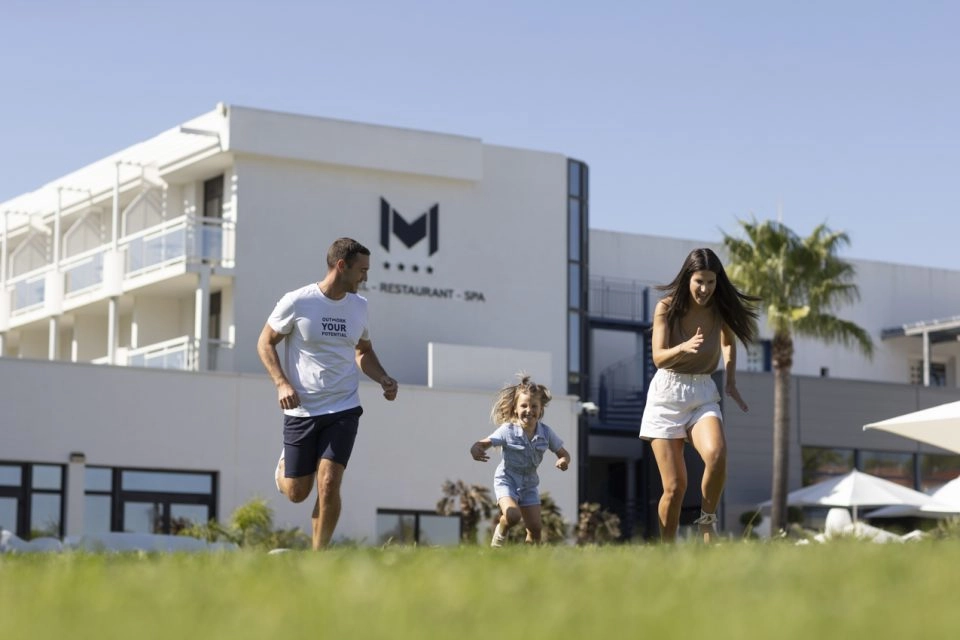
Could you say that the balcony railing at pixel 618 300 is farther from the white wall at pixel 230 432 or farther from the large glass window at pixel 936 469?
the large glass window at pixel 936 469

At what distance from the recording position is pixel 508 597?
4.92m

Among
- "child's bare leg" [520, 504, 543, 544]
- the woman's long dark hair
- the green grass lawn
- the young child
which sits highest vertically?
the woman's long dark hair

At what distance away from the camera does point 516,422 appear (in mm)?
13195

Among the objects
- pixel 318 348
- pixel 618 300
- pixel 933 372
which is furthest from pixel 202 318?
pixel 318 348

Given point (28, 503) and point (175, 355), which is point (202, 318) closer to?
point (175, 355)

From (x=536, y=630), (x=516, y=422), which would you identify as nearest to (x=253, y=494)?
(x=516, y=422)

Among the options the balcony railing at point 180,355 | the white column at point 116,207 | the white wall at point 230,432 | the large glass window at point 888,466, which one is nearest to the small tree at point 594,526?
the white wall at point 230,432

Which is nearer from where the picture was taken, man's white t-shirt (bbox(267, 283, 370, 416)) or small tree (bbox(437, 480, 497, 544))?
man's white t-shirt (bbox(267, 283, 370, 416))

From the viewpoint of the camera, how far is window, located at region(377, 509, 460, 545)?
3838cm

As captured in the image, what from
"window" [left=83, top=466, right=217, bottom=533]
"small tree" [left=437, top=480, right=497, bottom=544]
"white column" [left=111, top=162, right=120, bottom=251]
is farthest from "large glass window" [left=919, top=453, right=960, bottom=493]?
"white column" [left=111, top=162, right=120, bottom=251]

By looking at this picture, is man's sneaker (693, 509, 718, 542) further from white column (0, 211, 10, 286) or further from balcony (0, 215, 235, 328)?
white column (0, 211, 10, 286)

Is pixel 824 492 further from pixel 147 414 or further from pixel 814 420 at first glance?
pixel 147 414

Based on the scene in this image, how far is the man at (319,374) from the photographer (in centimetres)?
1121

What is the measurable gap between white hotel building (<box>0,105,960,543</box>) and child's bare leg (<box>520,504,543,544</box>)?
77.5 ft
